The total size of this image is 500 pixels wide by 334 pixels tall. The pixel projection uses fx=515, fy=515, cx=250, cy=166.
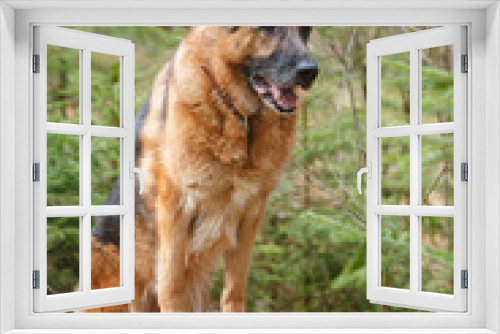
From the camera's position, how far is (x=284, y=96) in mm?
3471

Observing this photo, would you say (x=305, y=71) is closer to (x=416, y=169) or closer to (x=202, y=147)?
(x=202, y=147)

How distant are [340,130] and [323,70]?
52 cm

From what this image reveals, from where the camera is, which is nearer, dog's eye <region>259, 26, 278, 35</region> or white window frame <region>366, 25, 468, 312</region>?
white window frame <region>366, 25, 468, 312</region>

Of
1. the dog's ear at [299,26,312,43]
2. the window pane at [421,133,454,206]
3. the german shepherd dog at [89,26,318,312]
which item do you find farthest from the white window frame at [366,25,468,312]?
the window pane at [421,133,454,206]

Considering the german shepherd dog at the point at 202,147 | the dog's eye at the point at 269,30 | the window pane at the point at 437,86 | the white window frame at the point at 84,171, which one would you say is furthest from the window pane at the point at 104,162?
the window pane at the point at 437,86

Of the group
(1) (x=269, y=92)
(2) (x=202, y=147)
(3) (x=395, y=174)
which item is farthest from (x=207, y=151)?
(3) (x=395, y=174)

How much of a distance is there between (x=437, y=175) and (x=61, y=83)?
9.66ft

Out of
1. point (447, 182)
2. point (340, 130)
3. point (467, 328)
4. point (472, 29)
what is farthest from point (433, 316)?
point (340, 130)

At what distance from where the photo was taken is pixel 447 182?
153 inches

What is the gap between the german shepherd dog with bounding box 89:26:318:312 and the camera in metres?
3.26

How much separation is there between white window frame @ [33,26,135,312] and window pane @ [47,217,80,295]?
1348 millimetres

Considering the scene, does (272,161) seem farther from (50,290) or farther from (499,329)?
(499,329)

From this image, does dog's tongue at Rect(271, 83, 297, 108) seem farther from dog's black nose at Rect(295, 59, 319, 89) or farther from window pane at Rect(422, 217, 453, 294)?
window pane at Rect(422, 217, 453, 294)

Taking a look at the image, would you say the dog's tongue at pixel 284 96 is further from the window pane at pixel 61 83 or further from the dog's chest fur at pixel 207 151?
the window pane at pixel 61 83
